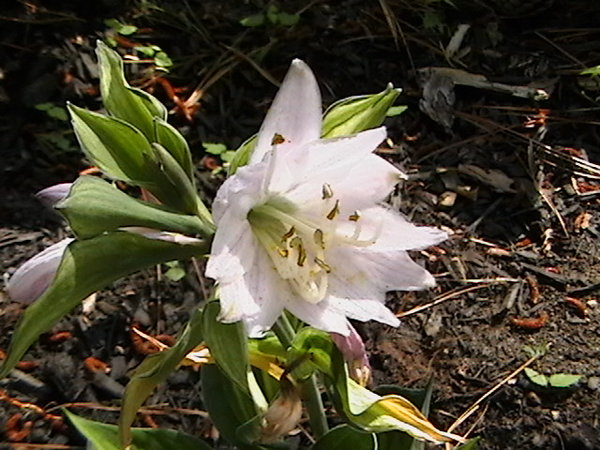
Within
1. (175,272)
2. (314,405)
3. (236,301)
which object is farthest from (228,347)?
(175,272)

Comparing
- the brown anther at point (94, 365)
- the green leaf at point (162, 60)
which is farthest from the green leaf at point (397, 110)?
the brown anther at point (94, 365)

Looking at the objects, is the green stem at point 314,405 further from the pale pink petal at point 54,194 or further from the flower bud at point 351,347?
the pale pink petal at point 54,194

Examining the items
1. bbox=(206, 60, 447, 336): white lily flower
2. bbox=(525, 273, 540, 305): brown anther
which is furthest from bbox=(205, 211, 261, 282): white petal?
bbox=(525, 273, 540, 305): brown anther

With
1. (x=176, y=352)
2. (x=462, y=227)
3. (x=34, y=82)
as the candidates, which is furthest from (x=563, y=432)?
(x=34, y=82)

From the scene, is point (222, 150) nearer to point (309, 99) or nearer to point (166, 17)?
point (166, 17)

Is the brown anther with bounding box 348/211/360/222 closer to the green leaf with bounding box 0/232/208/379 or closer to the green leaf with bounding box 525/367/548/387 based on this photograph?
the green leaf with bounding box 0/232/208/379

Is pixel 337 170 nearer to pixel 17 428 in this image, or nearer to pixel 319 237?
pixel 319 237
